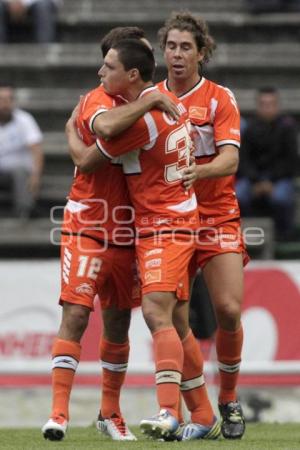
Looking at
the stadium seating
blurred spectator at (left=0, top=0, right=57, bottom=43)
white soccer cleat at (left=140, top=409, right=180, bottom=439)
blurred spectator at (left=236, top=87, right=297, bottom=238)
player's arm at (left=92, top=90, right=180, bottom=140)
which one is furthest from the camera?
blurred spectator at (left=0, top=0, right=57, bottom=43)

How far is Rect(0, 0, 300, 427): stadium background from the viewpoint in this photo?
10.5 metres

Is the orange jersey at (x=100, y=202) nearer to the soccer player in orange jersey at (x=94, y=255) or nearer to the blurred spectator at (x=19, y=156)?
the soccer player in orange jersey at (x=94, y=255)

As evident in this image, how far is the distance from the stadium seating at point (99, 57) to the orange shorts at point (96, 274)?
6887mm

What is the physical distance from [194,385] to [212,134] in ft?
5.10

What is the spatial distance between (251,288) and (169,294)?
4.05 meters

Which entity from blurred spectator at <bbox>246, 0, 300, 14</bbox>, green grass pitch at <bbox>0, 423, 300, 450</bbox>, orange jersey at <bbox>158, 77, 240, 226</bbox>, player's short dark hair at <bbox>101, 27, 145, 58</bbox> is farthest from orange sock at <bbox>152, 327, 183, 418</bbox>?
blurred spectator at <bbox>246, 0, 300, 14</bbox>

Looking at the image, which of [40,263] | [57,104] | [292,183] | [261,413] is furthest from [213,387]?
[57,104]

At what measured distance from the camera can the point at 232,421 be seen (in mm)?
7781

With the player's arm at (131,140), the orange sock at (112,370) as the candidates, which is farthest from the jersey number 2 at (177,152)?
the orange sock at (112,370)

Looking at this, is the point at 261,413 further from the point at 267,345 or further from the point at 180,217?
the point at 180,217

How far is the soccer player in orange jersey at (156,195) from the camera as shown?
6922mm

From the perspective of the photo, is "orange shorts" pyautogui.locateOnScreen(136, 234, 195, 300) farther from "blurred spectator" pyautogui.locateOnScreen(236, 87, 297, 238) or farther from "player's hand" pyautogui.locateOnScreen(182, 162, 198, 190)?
"blurred spectator" pyautogui.locateOnScreen(236, 87, 297, 238)

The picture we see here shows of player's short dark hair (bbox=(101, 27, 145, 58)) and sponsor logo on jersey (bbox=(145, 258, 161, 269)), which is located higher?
player's short dark hair (bbox=(101, 27, 145, 58))

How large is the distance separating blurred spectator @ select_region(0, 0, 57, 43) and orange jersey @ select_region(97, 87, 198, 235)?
8.19m
